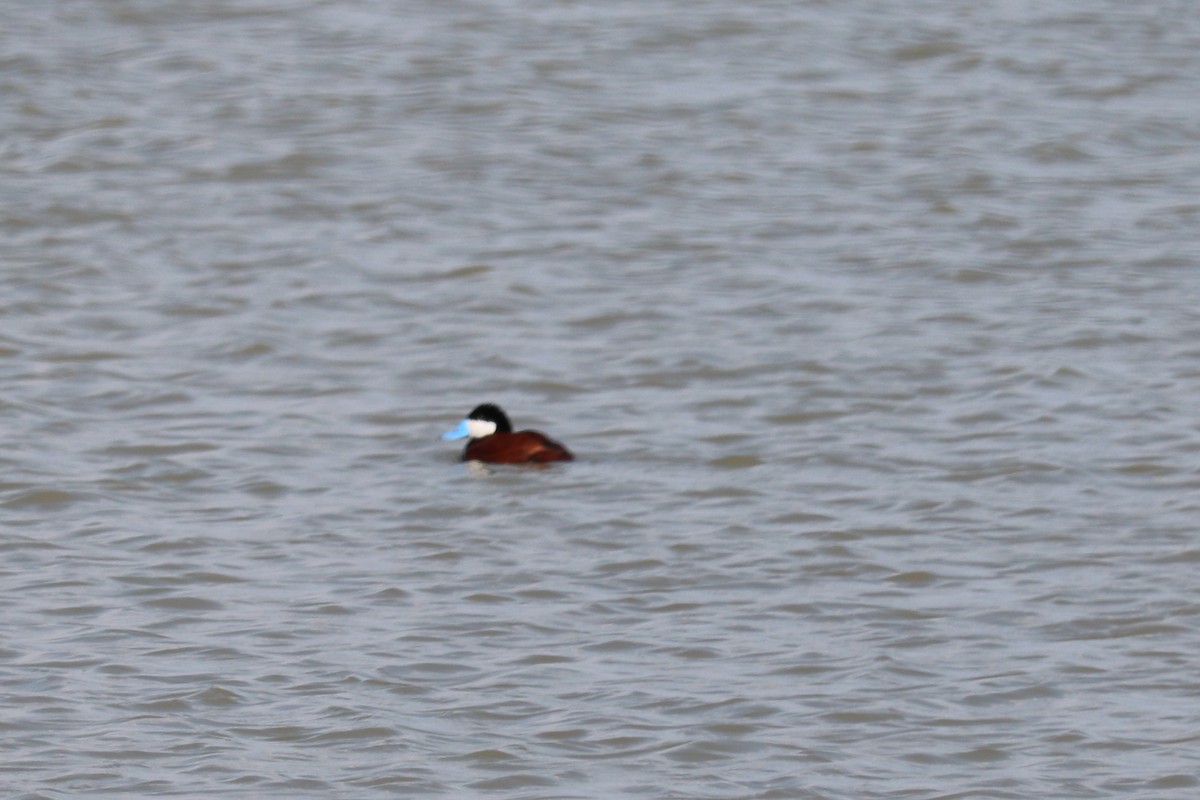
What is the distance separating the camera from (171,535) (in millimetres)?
8609

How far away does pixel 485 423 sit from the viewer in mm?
9945

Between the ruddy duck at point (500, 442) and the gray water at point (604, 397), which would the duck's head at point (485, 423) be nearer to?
the ruddy duck at point (500, 442)

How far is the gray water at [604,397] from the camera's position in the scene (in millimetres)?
6715

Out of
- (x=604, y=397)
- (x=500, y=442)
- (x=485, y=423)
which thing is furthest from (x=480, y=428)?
(x=604, y=397)

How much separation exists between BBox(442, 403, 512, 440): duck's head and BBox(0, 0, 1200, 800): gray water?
203 millimetres

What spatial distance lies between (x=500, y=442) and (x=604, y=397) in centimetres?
115

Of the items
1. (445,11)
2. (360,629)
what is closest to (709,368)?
(360,629)

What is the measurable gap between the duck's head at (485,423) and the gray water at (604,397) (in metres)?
0.20

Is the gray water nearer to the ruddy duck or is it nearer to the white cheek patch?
the ruddy duck

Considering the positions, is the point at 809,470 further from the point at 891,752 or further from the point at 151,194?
the point at 151,194

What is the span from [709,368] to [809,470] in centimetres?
153

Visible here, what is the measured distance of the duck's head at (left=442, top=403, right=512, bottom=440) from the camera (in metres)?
9.95

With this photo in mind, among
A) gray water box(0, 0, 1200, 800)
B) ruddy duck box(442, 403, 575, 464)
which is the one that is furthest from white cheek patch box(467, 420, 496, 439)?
gray water box(0, 0, 1200, 800)

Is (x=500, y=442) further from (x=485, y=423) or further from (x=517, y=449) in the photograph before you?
(x=485, y=423)
